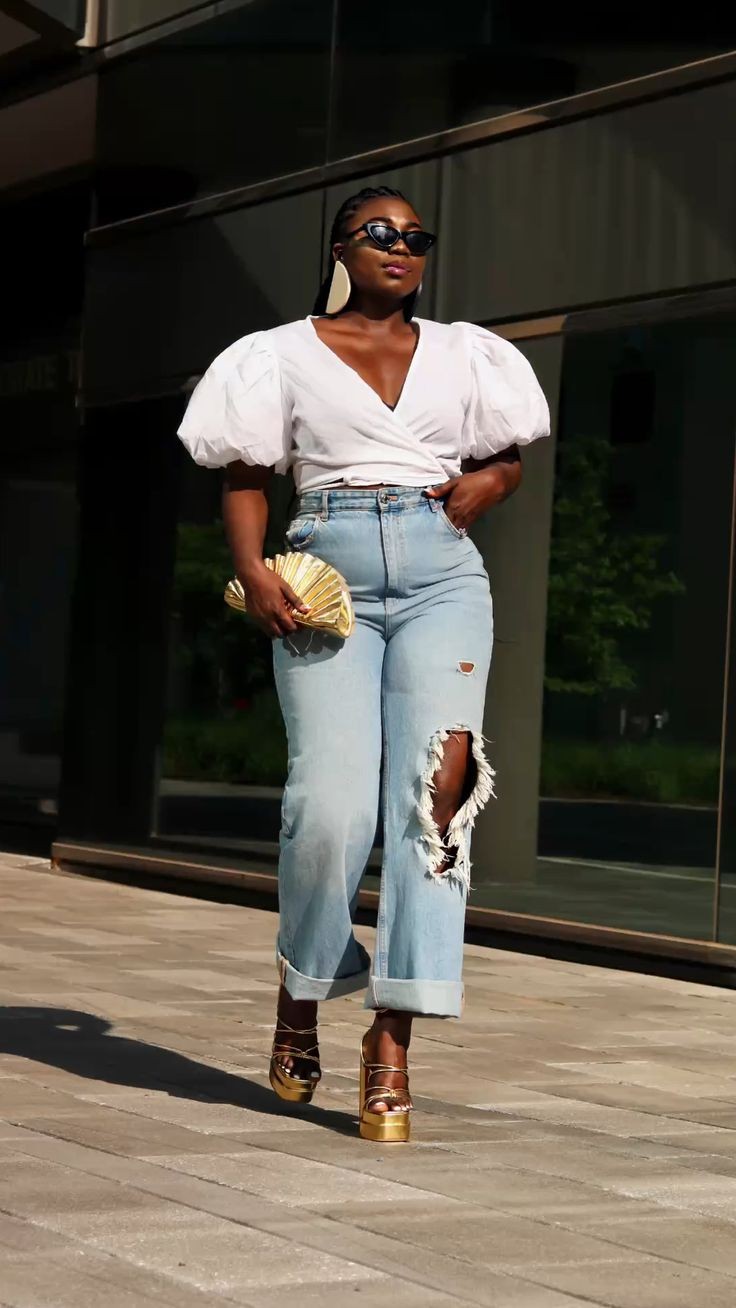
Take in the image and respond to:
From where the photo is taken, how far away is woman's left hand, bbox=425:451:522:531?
194 inches

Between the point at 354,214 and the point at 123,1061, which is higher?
the point at 354,214

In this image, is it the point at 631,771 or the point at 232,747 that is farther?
the point at 232,747

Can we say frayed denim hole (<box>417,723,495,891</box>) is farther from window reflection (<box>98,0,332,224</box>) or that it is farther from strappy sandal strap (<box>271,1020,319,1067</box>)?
window reflection (<box>98,0,332,224</box>)

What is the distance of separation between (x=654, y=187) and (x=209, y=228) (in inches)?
125

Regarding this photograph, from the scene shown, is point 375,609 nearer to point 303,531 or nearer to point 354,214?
point 303,531

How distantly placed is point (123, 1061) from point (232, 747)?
5.43m

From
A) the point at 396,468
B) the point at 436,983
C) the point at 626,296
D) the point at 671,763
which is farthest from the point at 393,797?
the point at 626,296

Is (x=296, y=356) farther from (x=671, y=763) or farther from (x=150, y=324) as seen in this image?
(x=150, y=324)

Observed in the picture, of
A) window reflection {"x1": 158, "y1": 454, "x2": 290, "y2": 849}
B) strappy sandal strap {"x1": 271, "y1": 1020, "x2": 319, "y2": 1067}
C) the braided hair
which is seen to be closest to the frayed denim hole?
strappy sandal strap {"x1": 271, "y1": 1020, "x2": 319, "y2": 1067}

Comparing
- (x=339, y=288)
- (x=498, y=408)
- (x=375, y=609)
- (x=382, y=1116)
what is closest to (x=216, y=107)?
(x=339, y=288)

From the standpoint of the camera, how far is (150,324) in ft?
38.1

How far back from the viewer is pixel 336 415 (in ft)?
16.1

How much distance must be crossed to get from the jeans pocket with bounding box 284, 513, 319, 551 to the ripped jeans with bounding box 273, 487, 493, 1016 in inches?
0.5

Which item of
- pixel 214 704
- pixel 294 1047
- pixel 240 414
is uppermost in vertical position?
pixel 240 414
